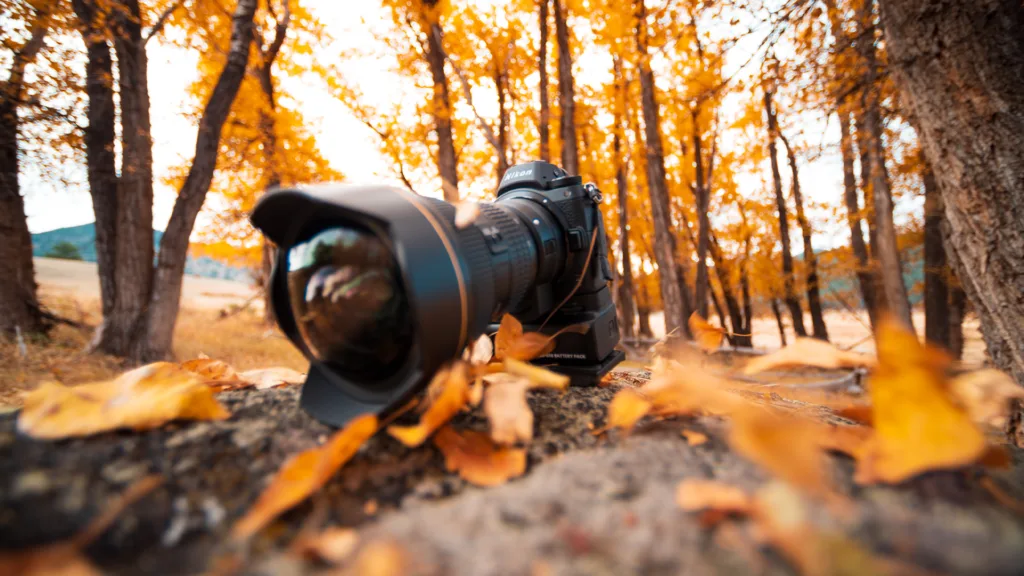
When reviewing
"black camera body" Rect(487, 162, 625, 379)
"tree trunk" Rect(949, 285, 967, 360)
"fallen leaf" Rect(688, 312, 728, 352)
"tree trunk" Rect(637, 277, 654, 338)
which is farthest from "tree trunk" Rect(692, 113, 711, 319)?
"fallen leaf" Rect(688, 312, 728, 352)

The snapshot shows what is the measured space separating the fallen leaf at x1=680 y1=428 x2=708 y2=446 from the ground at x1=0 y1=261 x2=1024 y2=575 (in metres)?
0.01

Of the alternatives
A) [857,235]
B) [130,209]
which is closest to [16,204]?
[130,209]

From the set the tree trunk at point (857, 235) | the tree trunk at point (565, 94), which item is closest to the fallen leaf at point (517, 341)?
the tree trunk at point (565, 94)

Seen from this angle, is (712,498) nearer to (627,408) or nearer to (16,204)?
(627,408)

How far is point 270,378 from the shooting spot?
101cm

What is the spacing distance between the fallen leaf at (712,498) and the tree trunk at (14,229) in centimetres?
564

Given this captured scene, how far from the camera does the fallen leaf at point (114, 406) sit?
1.68 ft

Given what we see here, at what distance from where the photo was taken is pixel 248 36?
385cm

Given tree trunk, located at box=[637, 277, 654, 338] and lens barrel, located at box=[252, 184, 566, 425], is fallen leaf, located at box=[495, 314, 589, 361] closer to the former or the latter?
lens barrel, located at box=[252, 184, 566, 425]

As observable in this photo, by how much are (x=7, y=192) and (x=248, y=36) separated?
2785mm

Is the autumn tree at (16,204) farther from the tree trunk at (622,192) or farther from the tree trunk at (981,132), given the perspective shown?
the tree trunk at (622,192)

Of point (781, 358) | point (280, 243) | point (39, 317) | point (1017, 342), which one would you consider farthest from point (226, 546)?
point (39, 317)

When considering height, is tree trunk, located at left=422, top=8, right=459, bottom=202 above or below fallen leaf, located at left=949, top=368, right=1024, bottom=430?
above

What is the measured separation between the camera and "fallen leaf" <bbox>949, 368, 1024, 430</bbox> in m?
0.45
